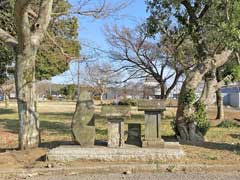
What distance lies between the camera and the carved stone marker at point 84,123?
8422 millimetres

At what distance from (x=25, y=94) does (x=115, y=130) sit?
2349mm

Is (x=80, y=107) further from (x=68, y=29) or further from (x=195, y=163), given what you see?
(x=68, y=29)

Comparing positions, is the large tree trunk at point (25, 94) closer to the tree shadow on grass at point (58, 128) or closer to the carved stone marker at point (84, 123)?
the carved stone marker at point (84, 123)

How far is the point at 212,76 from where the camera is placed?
12070 millimetres

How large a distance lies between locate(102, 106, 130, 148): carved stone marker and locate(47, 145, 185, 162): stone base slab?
16.9 inches

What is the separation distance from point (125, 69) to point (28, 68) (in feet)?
60.7

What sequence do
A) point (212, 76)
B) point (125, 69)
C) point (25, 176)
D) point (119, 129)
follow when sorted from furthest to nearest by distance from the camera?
point (125, 69) → point (212, 76) → point (119, 129) → point (25, 176)

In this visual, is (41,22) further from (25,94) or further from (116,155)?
(116,155)

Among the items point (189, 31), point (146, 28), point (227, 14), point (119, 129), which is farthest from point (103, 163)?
point (146, 28)

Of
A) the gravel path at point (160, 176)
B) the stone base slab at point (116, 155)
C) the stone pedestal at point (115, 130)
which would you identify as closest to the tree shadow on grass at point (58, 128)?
the stone pedestal at point (115, 130)

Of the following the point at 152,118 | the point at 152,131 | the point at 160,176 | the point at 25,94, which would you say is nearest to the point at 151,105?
the point at 152,118

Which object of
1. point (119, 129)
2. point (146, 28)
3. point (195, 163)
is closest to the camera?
point (195, 163)

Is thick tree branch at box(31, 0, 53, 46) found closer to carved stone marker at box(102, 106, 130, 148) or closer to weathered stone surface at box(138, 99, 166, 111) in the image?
carved stone marker at box(102, 106, 130, 148)

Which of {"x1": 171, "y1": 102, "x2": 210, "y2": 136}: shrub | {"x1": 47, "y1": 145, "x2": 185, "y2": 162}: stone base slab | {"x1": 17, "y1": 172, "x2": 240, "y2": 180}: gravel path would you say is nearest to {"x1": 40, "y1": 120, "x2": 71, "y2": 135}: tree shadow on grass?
{"x1": 171, "y1": 102, "x2": 210, "y2": 136}: shrub
